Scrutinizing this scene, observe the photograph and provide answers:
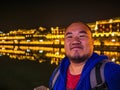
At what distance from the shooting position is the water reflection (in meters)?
2.63

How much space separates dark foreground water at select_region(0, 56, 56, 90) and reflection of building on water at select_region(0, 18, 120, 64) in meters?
0.08

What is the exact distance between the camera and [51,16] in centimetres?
270

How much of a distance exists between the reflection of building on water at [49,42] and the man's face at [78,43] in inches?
52.2

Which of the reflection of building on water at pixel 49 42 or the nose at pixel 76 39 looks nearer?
the nose at pixel 76 39

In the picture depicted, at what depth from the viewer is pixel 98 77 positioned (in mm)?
744

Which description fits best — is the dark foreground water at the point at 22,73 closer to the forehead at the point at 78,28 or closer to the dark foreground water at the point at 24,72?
the dark foreground water at the point at 24,72

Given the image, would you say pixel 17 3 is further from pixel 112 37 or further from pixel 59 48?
pixel 112 37

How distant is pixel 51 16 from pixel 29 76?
76cm

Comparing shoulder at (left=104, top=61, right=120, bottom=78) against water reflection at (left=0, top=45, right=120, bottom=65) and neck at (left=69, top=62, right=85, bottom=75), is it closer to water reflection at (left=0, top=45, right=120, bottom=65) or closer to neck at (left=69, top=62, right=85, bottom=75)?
neck at (left=69, top=62, right=85, bottom=75)

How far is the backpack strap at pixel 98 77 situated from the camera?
0.73 metres

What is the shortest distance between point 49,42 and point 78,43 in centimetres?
192

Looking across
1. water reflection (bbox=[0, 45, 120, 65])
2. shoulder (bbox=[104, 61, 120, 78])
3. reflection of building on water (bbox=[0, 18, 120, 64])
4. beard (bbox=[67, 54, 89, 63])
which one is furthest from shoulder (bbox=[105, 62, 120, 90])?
water reflection (bbox=[0, 45, 120, 65])

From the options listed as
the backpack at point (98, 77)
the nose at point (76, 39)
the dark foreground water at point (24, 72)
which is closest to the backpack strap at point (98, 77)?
the backpack at point (98, 77)

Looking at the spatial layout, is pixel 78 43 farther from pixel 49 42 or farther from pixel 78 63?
pixel 49 42
